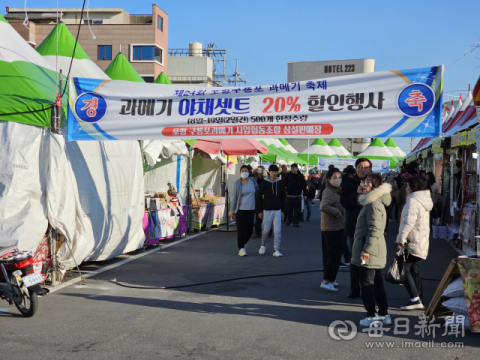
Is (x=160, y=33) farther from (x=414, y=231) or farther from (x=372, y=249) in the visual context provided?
(x=372, y=249)

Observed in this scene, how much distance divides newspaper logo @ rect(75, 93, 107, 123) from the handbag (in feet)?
16.2

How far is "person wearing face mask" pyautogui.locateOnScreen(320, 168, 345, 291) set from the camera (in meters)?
7.32

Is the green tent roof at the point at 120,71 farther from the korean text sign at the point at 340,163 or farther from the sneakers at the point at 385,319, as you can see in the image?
the korean text sign at the point at 340,163

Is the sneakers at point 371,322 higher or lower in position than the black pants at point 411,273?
lower

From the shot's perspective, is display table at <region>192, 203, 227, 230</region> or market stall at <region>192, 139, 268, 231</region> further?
market stall at <region>192, 139, 268, 231</region>

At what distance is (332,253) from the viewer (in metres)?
7.38

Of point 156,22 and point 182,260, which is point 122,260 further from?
point 156,22

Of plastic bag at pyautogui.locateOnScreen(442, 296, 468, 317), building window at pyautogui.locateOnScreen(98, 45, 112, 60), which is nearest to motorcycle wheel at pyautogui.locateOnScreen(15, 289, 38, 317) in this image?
plastic bag at pyautogui.locateOnScreen(442, 296, 468, 317)

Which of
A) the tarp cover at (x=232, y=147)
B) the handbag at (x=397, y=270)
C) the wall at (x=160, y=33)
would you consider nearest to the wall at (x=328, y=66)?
the wall at (x=160, y=33)

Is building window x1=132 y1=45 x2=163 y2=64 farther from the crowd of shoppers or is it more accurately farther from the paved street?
the paved street

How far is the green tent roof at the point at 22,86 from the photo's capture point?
724 cm

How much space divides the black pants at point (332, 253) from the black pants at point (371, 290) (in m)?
1.72

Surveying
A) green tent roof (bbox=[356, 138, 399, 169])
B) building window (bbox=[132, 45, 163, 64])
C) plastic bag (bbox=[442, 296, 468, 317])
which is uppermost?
building window (bbox=[132, 45, 163, 64])

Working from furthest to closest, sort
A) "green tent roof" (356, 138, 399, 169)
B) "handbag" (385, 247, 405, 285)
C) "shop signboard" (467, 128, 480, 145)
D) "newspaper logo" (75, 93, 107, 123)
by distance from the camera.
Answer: "green tent roof" (356, 138, 399, 169), "shop signboard" (467, 128, 480, 145), "newspaper logo" (75, 93, 107, 123), "handbag" (385, 247, 405, 285)
